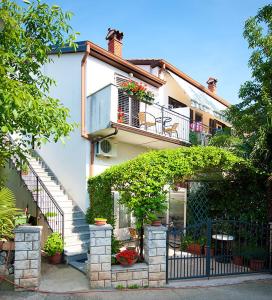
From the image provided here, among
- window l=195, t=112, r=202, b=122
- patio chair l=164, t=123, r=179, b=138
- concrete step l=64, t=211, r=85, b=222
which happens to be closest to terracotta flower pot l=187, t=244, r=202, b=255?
concrete step l=64, t=211, r=85, b=222

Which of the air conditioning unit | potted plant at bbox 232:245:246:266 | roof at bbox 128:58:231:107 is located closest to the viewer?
potted plant at bbox 232:245:246:266

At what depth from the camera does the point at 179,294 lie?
7.69 metres

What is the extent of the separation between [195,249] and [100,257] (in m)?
5.52

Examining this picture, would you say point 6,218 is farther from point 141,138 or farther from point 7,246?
point 141,138

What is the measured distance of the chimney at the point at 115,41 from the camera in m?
16.8

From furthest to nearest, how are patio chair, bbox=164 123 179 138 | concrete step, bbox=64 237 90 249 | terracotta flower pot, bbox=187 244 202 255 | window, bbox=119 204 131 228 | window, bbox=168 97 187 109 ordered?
window, bbox=168 97 187 109, patio chair, bbox=164 123 179 138, window, bbox=119 204 131 228, terracotta flower pot, bbox=187 244 202 255, concrete step, bbox=64 237 90 249

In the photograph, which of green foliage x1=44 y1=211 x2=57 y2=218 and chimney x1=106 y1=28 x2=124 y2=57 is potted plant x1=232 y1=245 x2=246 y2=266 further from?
chimney x1=106 y1=28 x2=124 y2=57

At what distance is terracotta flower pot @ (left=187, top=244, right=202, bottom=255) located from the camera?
1189 cm

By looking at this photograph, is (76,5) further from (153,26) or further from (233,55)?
(233,55)

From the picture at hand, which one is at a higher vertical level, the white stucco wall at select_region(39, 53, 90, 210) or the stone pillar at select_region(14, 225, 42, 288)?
the white stucco wall at select_region(39, 53, 90, 210)

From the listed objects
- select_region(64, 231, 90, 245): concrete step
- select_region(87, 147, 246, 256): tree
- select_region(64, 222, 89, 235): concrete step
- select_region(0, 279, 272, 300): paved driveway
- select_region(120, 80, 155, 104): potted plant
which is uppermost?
select_region(120, 80, 155, 104): potted plant

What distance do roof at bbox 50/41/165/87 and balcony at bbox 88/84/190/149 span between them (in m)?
2.10

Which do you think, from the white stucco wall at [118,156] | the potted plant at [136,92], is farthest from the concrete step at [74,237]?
the potted plant at [136,92]

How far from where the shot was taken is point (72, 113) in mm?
13625
